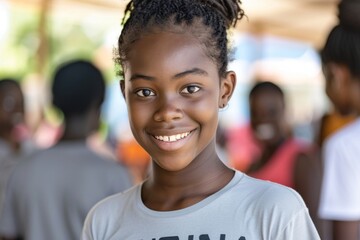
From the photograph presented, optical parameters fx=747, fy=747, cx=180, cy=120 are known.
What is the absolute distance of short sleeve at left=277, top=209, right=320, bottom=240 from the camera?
5.34 feet

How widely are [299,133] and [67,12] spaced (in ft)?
13.1

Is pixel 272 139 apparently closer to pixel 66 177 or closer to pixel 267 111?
pixel 267 111

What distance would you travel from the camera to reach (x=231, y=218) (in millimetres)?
1700

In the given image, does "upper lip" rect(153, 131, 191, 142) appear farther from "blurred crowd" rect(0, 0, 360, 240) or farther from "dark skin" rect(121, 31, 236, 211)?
"blurred crowd" rect(0, 0, 360, 240)

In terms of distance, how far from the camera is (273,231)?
164cm

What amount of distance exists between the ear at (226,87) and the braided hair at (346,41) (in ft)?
2.71

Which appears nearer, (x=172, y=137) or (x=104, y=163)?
(x=172, y=137)

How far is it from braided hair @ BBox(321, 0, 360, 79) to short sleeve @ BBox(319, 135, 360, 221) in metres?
0.27

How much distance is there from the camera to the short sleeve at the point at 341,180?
2.41 m

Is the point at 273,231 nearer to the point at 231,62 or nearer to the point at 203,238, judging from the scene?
the point at 203,238

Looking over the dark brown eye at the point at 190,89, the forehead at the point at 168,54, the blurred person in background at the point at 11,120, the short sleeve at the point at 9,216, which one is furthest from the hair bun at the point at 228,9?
the blurred person in background at the point at 11,120

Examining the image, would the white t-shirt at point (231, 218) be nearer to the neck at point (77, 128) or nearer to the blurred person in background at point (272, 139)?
the neck at point (77, 128)

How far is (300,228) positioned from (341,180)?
2.76ft

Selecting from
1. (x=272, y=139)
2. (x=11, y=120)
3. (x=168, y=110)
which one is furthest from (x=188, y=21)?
(x=11, y=120)
